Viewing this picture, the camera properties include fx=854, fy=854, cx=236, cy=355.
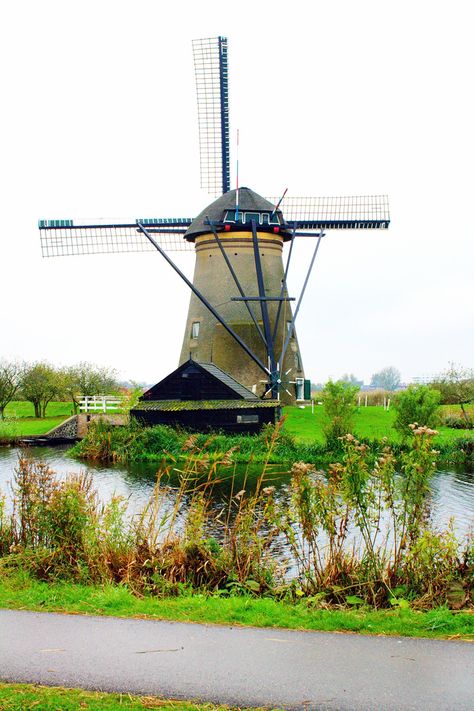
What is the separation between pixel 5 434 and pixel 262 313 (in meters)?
11.1

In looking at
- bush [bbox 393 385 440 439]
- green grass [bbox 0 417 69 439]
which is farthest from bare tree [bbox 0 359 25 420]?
bush [bbox 393 385 440 439]

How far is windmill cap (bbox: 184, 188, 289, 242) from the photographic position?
34531 mm

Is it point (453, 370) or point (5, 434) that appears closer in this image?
point (5, 434)

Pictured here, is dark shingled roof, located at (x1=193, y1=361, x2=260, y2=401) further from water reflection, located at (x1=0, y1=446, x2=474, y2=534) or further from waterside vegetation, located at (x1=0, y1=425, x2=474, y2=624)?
waterside vegetation, located at (x1=0, y1=425, x2=474, y2=624)

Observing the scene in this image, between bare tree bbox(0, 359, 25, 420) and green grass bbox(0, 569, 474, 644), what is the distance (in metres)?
37.5

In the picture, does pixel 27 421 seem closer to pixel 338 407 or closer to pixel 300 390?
pixel 300 390

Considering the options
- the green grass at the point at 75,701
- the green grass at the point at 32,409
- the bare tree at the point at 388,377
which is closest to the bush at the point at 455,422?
the green grass at the point at 32,409

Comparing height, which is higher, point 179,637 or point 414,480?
point 414,480

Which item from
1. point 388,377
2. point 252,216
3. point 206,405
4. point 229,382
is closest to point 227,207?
point 252,216

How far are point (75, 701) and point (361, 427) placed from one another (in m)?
26.4

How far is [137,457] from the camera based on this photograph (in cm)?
2683

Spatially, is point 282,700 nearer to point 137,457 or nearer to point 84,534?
point 84,534

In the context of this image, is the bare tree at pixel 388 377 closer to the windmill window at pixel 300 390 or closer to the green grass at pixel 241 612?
the windmill window at pixel 300 390

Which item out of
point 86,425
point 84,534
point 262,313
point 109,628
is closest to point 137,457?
point 86,425
